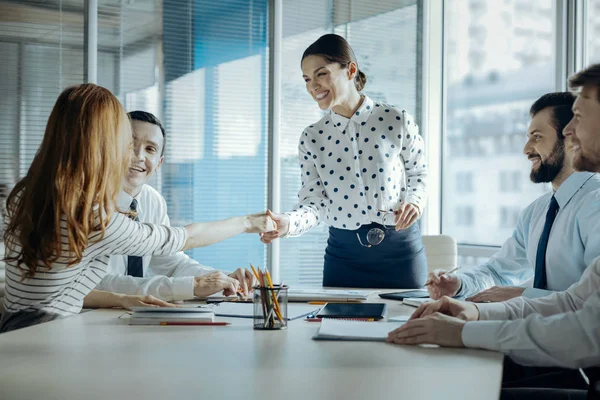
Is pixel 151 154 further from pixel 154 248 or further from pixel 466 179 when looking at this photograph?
pixel 466 179

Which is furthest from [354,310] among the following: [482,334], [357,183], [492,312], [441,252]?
[441,252]

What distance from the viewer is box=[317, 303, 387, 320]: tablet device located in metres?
1.76

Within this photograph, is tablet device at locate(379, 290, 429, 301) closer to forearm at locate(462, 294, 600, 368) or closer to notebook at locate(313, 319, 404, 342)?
notebook at locate(313, 319, 404, 342)

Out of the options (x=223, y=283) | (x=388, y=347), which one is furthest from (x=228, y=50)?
(x=388, y=347)

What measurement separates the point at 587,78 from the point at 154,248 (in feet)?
4.27

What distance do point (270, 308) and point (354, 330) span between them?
223 millimetres

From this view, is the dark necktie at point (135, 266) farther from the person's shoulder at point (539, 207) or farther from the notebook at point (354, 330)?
the person's shoulder at point (539, 207)

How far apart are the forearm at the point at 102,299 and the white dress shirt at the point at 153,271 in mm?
116

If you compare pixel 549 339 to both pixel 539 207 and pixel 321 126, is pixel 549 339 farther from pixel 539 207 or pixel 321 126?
pixel 321 126

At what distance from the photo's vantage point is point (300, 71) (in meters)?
4.62

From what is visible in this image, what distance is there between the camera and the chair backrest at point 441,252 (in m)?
3.24

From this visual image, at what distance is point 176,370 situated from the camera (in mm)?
1190

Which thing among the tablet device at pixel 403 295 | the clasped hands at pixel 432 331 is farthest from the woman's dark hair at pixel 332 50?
the clasped hands at pixel 432 331

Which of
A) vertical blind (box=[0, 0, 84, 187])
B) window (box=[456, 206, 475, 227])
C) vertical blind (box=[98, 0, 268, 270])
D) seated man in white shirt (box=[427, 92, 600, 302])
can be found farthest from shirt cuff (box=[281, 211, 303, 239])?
window (box=[456, 206, 475, 227])
